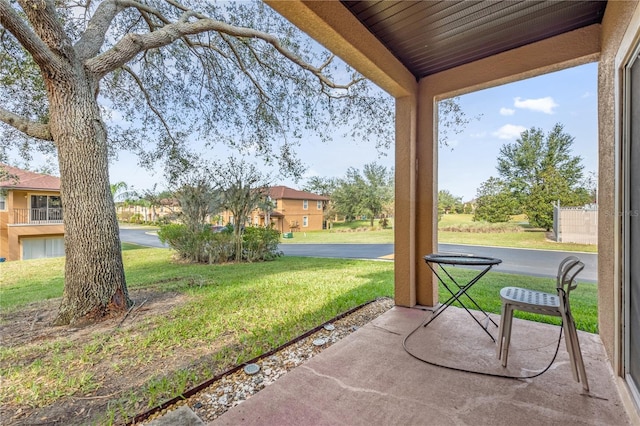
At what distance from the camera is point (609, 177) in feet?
6.12

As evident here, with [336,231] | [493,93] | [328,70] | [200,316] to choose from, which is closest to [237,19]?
[328,70]

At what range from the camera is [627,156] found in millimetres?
1549

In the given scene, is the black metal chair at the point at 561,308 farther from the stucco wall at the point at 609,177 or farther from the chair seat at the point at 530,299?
the stucco wall at the point at 609,177

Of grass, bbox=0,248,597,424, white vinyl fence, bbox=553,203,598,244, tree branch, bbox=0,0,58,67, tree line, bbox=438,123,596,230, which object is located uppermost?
tree branch, bbox=0,0,58,67

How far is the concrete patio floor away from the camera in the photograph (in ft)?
4.48

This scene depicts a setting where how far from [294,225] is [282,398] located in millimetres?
11386

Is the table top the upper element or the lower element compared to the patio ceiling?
lower

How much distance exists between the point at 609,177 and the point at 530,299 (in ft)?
3.44

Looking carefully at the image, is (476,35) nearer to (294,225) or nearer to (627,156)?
(627,156)

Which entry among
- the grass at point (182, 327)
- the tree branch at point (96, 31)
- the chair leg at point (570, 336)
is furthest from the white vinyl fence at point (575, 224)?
the tree branch at point (96, 31)

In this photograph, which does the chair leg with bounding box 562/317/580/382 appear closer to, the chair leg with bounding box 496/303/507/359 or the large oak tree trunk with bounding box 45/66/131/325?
the chair leg with bounding box 496/303/507/359

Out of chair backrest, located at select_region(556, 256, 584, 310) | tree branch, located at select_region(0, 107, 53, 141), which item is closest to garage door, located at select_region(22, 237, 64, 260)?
tree branch, located at select_region(0, 107, 53, 141)

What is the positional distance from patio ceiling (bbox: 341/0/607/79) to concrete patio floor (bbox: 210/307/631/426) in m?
2.58

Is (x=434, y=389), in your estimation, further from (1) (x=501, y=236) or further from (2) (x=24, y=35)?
(2) (x=24, y=35)
